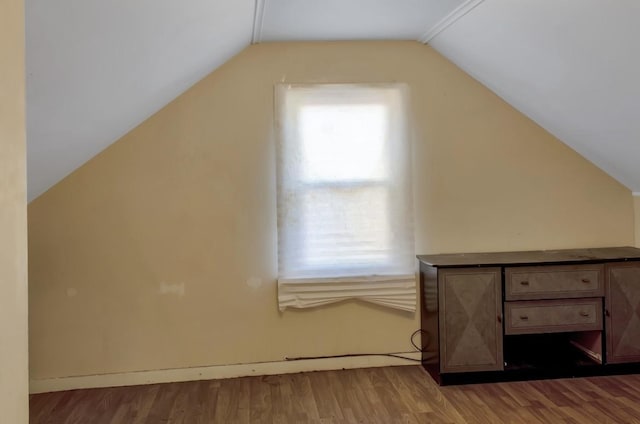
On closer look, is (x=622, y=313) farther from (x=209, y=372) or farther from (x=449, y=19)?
(x=209, y=372)

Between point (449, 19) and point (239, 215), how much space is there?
175 cm

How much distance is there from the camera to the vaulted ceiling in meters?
1.82

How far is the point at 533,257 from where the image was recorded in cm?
353

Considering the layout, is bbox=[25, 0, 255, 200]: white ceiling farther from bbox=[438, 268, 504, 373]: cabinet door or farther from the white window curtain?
bbox=[438, 268, 504, 373]: cabinet door

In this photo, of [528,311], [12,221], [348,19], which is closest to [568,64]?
[348,19]

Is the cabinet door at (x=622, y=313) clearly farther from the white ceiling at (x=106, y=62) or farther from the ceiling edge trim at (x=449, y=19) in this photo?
the white ceiling at (x=106, y=62)

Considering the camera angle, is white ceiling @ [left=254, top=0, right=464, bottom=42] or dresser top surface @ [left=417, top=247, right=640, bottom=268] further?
dresser top surface @ [left=417, top=247, right=640, bottom=268]

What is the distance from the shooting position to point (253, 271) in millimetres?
3611

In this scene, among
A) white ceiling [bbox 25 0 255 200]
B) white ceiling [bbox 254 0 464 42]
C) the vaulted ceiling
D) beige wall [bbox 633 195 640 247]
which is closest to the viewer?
white ceiling [bbox 25 0 255 200]

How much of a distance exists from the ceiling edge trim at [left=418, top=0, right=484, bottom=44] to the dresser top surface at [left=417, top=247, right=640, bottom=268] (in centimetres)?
143

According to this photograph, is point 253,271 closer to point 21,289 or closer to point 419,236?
→ point 419,236

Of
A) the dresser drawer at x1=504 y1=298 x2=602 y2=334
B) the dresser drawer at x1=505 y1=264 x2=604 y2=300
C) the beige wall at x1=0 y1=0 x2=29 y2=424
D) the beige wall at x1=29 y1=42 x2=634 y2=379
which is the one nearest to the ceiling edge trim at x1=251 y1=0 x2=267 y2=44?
the beige wall at x1=29 y1=42 x2=634 y2=379

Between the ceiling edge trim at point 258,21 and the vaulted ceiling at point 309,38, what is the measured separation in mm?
14

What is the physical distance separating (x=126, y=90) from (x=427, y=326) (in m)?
2.33
